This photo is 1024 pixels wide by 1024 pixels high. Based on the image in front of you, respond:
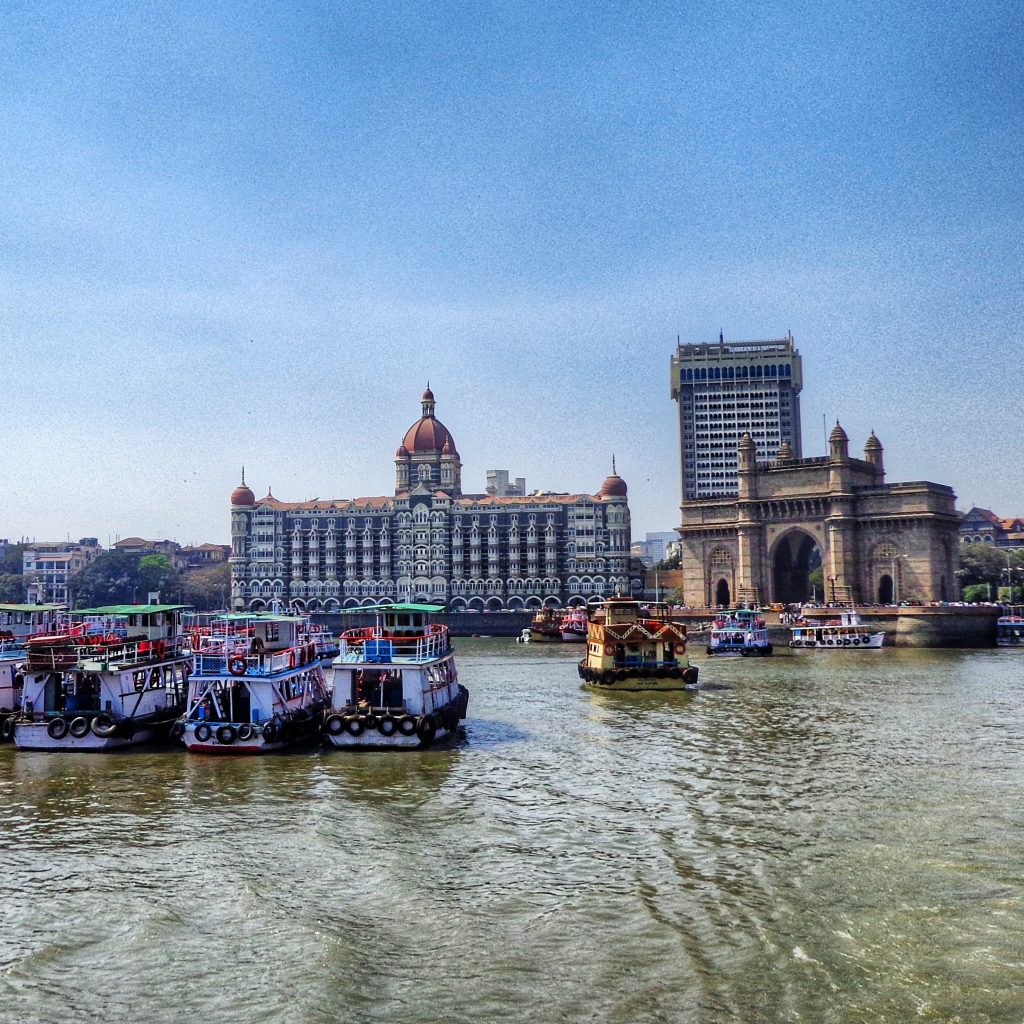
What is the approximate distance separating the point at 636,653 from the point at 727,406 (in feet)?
411

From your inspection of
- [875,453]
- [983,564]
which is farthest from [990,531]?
[875,453]

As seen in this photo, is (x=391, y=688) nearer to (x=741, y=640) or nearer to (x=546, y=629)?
(x=741, y=640)

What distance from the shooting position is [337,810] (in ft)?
72.1

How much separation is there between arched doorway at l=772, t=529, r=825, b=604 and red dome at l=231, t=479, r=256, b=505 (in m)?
66.0

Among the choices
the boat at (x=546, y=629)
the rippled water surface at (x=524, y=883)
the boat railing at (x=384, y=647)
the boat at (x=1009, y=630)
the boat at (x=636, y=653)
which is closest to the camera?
the rippled water surface at (x=524, y=883)

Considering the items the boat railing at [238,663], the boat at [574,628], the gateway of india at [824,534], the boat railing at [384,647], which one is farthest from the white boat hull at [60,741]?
the gateway of india at [824,534]

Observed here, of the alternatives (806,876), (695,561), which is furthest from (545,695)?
(695,561)

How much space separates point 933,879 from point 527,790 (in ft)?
32.5

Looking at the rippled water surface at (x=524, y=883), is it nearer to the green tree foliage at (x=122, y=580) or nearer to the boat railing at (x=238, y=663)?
the boat railing at (x=238, y=663)

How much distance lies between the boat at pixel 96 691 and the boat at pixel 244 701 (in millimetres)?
1901

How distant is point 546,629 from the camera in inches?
3716

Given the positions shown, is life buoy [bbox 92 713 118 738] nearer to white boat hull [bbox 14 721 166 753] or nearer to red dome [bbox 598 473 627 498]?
white boat hull [bbox 14 721 166 753]

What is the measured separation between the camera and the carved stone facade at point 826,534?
89125 mm

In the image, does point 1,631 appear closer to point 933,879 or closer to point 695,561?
point 933,879
